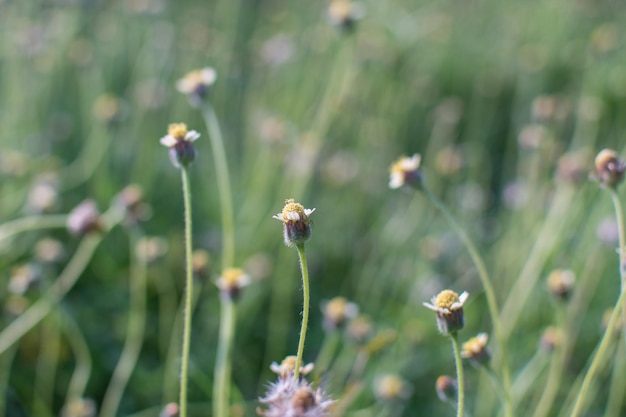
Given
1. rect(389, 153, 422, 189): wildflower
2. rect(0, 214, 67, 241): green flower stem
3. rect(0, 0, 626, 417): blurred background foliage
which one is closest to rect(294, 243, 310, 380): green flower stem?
rect(389, 153, 422, 189): wildflower

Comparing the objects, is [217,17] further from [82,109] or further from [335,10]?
[335,10]

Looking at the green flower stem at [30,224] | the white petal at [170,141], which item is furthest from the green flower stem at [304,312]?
the green flower stem at [30,224]

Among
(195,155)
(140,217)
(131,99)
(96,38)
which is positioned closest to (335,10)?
(140,217)

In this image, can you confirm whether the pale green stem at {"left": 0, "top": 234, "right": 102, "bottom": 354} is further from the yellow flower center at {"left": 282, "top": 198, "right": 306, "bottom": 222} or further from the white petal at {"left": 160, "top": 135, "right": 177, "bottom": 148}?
the yellow flower center at {"left": 282, "top": 198, "right": 306, "bottom": 222}

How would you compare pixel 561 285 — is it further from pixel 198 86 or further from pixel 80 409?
pixel 80 409

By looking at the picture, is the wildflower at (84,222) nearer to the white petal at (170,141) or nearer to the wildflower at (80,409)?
the wildflower at (80,409)

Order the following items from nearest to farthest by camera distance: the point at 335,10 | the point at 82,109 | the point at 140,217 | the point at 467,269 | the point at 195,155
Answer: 1. the point at 195,155
2. the point at 140,217
3. the point at 335,10
4. the point at 467,269
5. the point at 82,109
